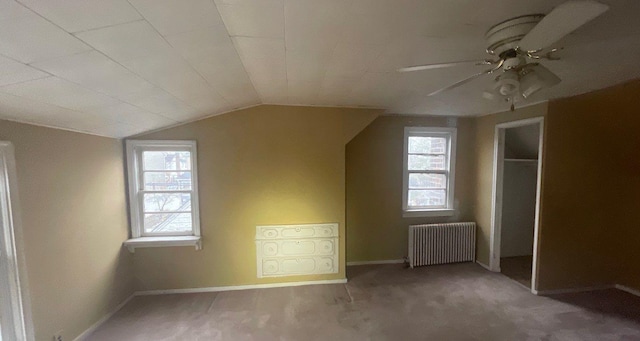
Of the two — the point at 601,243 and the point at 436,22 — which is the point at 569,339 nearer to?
the point at 601,243

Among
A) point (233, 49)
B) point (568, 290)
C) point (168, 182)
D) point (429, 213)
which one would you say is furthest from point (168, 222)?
point (568, 290)

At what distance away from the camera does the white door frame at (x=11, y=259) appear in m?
1.65

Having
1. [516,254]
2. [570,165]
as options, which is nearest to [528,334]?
[570,165]

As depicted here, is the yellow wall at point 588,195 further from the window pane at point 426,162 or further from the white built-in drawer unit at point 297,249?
the white built-in drawer unit at point 297,249

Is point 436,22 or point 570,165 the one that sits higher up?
point 436,22

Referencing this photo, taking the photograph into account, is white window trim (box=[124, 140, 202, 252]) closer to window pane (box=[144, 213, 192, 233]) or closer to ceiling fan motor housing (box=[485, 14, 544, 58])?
window pane (box=[144, 213, 192, 233])

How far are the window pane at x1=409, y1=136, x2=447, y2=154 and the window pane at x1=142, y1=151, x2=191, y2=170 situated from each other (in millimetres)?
3260

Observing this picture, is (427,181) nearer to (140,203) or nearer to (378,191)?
(378,191)

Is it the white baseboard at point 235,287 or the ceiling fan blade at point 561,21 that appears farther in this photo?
the white baseboard at point 235,287

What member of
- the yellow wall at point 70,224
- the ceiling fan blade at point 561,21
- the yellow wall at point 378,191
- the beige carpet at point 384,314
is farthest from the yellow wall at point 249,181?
the ceiling fan blade at point 561,21

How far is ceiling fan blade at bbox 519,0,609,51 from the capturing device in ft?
2.71

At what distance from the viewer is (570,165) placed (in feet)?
9.39

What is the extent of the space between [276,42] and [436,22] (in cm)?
87

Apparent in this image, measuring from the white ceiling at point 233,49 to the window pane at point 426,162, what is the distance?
173cm
